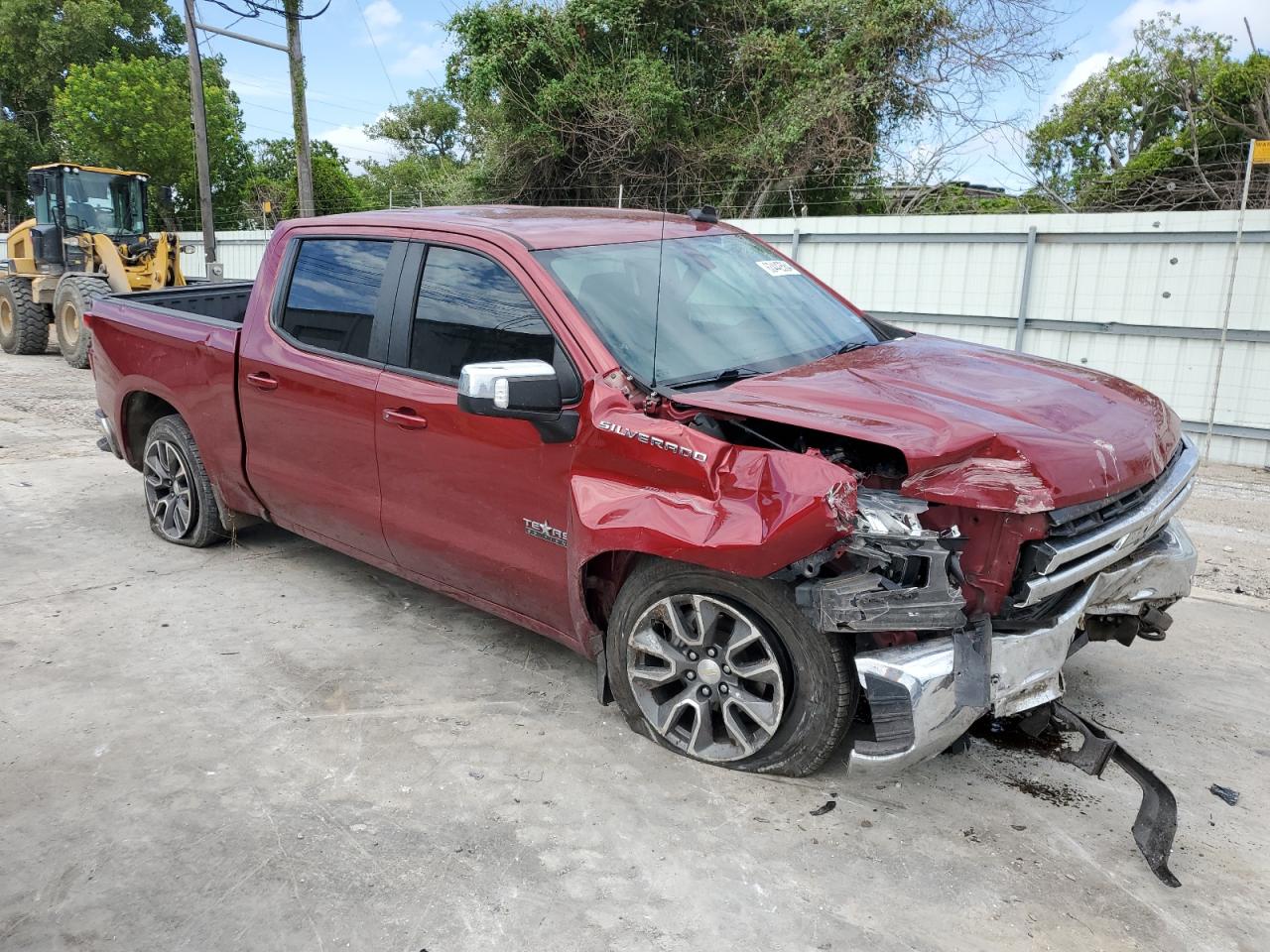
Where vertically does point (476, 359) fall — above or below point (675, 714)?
above

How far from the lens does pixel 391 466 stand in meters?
3.91

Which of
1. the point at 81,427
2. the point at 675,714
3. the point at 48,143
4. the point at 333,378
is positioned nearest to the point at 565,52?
the point at 81,427

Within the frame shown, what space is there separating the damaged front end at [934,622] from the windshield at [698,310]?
879 millimetres

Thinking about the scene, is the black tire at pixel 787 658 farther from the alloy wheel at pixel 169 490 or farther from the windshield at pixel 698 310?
the alloy wheel at pixel 169 490

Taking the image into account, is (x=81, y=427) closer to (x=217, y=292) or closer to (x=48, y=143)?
(x=217, y=292)

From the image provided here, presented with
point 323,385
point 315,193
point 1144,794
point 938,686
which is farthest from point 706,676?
point 315,193

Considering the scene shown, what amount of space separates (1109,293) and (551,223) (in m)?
7.16

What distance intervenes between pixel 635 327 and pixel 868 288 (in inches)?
316

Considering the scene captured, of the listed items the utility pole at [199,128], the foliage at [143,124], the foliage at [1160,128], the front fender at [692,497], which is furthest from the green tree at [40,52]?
the front fender at [692,497]

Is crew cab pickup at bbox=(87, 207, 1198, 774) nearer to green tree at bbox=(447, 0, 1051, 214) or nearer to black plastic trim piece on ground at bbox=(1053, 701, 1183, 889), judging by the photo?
black plastic trim piece on ground at bbox=(1053, 701, 1183, 889)

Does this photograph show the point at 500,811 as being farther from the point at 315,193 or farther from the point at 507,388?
the point at 315,193

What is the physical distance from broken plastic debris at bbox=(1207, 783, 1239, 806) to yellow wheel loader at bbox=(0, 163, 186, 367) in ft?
45.1

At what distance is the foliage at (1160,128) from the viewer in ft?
52.9

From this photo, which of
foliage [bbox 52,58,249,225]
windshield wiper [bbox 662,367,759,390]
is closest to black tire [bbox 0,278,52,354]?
windshield wiper [bbox 662,367,759,390]
